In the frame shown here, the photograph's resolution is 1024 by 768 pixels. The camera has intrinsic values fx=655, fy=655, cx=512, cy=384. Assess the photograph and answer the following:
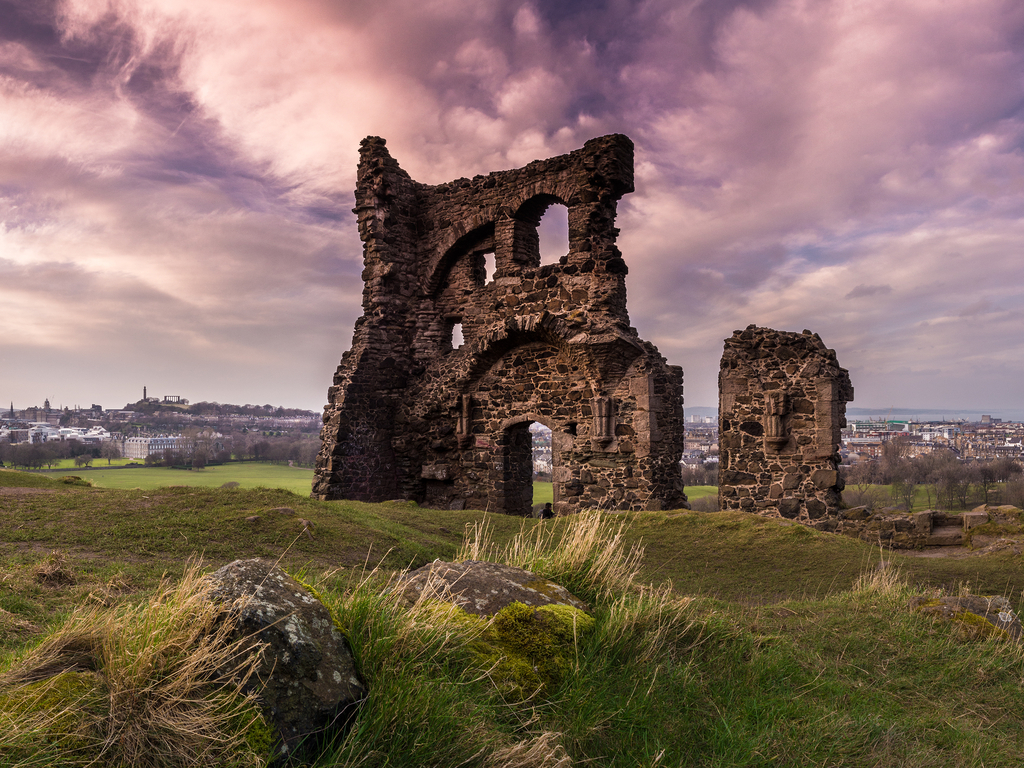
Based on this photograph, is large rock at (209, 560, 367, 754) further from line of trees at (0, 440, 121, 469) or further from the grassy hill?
line of trees at (0, 440, 121, 469)

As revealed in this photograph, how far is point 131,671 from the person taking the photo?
2.20 m

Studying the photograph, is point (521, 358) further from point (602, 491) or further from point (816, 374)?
point (816, 374)

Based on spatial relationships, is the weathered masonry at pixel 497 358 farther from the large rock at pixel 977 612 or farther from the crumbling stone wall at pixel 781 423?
the large rock at pixel 977 612

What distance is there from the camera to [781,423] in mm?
13828

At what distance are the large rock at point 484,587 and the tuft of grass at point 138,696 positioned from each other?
124 cm

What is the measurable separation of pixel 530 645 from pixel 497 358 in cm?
1320

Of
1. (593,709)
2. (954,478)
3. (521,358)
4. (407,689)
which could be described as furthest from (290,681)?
(954,478)

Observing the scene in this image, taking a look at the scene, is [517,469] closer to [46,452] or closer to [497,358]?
[497,358]

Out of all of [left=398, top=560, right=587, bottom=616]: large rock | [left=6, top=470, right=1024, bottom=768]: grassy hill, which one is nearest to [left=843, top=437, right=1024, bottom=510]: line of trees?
[left=6, top=470, right=1024, bottom=768]: grassy hill

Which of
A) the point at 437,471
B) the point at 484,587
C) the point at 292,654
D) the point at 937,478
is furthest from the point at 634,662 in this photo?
the point at 937,478

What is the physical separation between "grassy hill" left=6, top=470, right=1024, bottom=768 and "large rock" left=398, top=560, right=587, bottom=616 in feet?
1.03

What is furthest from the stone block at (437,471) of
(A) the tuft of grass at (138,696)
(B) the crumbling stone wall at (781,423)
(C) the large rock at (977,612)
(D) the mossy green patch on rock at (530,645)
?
(A) the tuft of grass at (138,696)

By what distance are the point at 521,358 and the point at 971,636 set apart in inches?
468

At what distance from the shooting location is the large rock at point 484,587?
3.73 m
